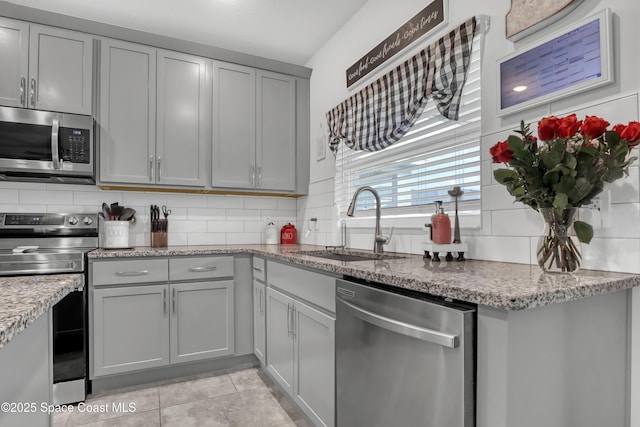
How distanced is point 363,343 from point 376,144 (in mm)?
1346

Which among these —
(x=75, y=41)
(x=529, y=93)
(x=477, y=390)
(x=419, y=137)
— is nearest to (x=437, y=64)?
(x=419, y=137)

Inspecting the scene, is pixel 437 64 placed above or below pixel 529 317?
above

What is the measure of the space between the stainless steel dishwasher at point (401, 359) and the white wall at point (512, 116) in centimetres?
62

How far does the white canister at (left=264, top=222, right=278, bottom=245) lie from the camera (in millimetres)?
3316

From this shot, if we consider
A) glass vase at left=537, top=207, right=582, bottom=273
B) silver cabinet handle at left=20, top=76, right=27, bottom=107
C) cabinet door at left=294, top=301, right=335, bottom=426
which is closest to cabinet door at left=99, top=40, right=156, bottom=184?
silver cabinet handle at left=20, top=76, right=27, bottom=107

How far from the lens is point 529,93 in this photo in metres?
1.45

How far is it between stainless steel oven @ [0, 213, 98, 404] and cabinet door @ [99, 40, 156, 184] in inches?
19.0

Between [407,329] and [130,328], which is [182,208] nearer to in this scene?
[130,328]

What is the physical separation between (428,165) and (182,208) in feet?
6.83

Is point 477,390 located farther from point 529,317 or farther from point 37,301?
point 37,301

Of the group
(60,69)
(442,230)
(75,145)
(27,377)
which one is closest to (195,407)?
(27,377)

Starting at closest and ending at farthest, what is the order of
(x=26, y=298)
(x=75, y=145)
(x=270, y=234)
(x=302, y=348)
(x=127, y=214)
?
(x=26, y=298), (x=302, y=348), (x=75, y=145), (x=127, y=214), (x=270, y=234)

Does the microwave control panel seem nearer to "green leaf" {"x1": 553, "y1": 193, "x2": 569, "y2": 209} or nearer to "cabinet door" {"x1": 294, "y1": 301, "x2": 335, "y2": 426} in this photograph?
"cabinet door" {"x1": 294, "y1": 301, "x2": 335, "y2": 426}

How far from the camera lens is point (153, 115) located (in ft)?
9.00
